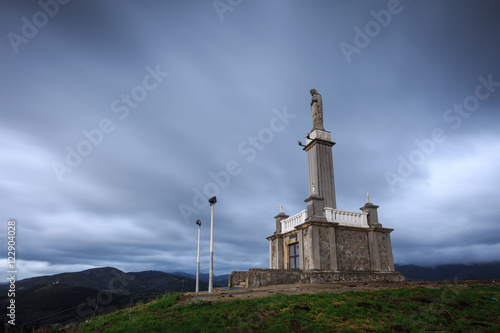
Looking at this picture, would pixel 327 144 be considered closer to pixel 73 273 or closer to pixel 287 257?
pixel 287 257

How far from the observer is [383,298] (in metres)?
9.05

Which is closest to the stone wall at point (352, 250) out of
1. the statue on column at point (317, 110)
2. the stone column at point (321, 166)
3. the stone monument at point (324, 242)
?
the stone monument at point (324, 242)

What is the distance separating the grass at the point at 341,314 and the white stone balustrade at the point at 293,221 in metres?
8.60

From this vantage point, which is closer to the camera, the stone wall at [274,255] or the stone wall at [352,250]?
the stone wall at [352,250]

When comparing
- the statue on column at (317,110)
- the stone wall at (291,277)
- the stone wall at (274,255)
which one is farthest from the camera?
the statue on column at (317,110)

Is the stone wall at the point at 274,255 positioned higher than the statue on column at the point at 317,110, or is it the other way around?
the statue on column at the point at 317,110

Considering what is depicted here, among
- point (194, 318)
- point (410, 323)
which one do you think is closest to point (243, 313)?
point (194, 318)

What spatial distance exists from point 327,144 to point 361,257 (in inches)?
331

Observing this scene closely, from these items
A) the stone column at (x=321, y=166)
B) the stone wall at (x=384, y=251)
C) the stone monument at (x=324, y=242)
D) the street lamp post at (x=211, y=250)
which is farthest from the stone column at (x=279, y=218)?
the street lamp post at (x=211, y=250)

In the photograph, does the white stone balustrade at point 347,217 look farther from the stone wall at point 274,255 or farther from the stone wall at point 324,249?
the stone wall at point 274,255

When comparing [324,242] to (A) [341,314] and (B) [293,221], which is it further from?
(A) [341,314]

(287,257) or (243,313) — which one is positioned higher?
(287,257)

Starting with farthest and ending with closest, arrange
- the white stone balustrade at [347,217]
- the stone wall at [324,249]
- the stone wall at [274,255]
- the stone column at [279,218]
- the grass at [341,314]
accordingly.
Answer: the stone column at [279,218]
the stone wall at [274,255]
the white stone balustrade at [347,217]
the stone wall at [324,249]
the grass at [341,314]

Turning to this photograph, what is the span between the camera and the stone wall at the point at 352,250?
686 inches
